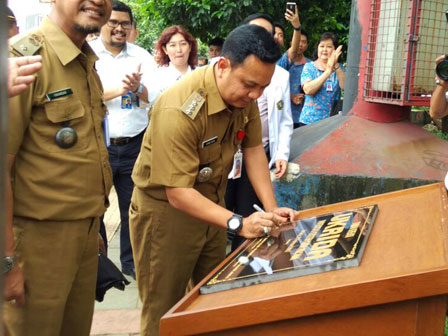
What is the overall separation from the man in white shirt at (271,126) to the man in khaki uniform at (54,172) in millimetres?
1706

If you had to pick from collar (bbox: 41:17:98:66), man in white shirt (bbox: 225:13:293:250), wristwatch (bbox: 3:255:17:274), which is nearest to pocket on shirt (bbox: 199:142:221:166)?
collar (bbox: 41:17:98:66)

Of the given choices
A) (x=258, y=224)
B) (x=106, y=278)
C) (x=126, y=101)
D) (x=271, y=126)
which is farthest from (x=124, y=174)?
(x=258, y=224)

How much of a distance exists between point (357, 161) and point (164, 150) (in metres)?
1.57

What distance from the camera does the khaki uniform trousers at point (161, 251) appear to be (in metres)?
2.40

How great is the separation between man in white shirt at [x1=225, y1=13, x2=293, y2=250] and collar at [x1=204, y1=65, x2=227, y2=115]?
1.36m

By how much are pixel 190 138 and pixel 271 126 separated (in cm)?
156

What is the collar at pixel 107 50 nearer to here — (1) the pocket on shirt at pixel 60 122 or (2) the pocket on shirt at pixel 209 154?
(2) the pocket on shirt at pixel 209 154

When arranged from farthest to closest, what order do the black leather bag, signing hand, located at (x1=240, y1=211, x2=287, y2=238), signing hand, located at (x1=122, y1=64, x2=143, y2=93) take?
signing hand, located at (x1=122, y1=64, x2=143, y2=93) < the black leather bag < signing hand, located at (x1=240, y1=211, x2=287, y2=238)

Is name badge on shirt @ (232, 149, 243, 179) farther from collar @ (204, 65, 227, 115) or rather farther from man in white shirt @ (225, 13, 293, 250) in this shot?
man in white shirt @ (225, 13, 293, 250)

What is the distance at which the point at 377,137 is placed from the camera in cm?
344

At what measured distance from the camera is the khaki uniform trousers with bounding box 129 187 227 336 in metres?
2.40

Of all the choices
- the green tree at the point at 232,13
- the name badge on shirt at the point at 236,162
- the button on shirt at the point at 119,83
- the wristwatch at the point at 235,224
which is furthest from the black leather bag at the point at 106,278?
the green tree at the point at 232,13

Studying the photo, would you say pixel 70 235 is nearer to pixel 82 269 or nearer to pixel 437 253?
pixel 82 269

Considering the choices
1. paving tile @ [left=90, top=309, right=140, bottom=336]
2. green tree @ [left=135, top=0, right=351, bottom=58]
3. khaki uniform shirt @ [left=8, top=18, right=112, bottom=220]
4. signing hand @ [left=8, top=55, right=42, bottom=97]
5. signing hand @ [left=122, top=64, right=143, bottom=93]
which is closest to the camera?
signing hand @ [left=8, top=55, right=42, bottom=97]
